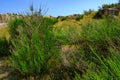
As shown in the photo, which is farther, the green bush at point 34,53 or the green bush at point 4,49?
the green bush at point 4,49

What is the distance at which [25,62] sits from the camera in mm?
5523

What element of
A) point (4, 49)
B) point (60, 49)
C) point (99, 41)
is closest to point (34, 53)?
point (60, 49)

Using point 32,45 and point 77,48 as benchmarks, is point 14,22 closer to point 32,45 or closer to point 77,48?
point 32,45

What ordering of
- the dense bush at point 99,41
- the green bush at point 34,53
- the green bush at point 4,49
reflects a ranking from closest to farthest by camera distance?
the dense bush at point 99,41
the green bush at point 34,53
the green bush at point 4,49

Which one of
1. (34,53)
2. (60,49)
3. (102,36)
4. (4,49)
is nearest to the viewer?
(102,36)

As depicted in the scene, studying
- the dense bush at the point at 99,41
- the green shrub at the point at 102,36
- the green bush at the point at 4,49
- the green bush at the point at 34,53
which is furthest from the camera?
the green bush at the point at 4,49

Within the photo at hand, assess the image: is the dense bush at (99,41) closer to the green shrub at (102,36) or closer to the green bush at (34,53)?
the green shrub at (102,36)

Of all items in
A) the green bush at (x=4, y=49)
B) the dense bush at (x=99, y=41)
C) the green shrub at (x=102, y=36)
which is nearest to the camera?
the dense bush at (x=99, y=41)

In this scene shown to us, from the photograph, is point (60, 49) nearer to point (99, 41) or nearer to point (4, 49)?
point (99, 41)

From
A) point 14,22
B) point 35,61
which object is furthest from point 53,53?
point 14,22

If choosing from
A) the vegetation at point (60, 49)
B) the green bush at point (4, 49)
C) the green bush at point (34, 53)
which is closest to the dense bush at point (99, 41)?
the vegetation at point (60, 49)

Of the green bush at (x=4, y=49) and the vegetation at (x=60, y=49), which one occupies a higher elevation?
the vegetation at (x=60, y=49)

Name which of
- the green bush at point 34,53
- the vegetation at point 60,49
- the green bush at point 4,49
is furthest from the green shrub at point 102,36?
the green bush at point 4,49

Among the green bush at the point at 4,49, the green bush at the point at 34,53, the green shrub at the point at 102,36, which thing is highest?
the green shrub at the point at 102,36
